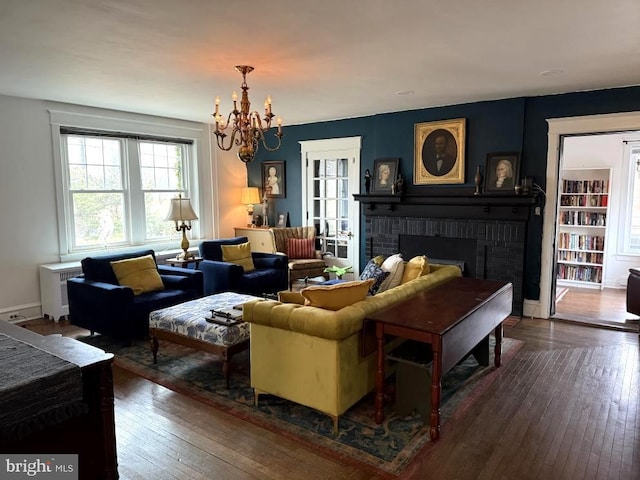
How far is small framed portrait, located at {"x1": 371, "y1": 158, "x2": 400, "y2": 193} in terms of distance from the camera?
236 inches

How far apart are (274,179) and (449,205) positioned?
3062mm

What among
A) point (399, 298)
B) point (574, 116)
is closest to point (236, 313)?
point (399, 298)

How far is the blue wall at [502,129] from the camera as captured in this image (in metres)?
4.71

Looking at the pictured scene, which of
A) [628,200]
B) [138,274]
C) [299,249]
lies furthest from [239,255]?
[628,200]

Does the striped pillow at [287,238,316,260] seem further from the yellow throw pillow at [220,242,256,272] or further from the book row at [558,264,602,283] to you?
the book row at [558,264,602,283]

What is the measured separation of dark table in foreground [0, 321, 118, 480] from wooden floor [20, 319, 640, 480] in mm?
617

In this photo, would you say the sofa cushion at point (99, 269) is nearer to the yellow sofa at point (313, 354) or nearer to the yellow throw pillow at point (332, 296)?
the yellow sofa at point (313, 354)

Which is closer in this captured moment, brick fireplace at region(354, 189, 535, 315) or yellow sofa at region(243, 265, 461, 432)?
yellow sofa at region(243, 265, 461, 432)

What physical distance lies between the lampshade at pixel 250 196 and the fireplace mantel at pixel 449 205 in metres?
1.83

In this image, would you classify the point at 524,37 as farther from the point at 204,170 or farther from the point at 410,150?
the point at 204,170

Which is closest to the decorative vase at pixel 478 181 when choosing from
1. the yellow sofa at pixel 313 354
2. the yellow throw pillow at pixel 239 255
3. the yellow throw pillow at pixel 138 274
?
the yellow sofa at pixel 313 354

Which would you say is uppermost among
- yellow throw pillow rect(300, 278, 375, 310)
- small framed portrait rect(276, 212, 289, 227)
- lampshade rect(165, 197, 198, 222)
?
lampshade rect(165, 197, 198, 222)

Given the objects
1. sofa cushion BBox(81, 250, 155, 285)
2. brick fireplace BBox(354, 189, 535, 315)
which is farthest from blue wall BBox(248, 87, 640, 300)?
sofa cushion BBox(81, 250, 155, 285)

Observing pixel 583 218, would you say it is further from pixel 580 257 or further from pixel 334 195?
pixel 334 195
